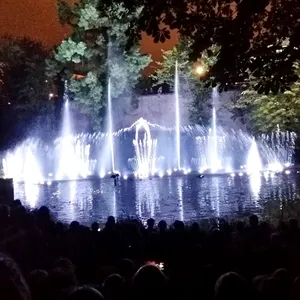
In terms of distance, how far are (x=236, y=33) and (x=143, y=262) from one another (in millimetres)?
3112

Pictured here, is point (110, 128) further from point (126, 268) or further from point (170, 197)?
point (126, 268)

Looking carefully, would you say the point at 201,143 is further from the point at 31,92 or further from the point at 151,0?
the point at 151,0

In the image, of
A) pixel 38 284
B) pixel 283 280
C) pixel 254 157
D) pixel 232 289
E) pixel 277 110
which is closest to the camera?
pixel 232 289

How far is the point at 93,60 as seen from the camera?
42844 mm

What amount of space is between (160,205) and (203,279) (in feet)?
41.1

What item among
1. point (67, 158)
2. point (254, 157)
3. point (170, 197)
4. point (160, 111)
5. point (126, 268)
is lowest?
point (126, 268)

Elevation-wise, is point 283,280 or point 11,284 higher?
point 11,284

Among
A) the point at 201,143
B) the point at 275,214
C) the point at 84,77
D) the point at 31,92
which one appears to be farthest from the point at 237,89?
the point at 275,214

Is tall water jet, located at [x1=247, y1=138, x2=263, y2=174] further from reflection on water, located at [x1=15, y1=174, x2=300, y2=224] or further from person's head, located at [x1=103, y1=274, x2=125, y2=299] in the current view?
person's head, located at [x1=103, y1=274, x2=125, y2=299]

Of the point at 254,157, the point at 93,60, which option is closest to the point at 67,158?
the point at 93,60

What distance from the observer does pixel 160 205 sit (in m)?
17.6

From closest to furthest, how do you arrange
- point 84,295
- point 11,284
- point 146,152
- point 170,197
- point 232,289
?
point 11,284
point 84,295
point 232,289
point 170,197
point 146,152

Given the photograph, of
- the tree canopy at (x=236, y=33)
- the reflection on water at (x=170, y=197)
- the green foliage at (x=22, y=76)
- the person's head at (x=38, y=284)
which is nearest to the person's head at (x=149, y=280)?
the person's head at (x=38, y=284)

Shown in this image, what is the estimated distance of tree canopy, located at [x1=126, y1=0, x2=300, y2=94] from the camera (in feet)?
24.1
